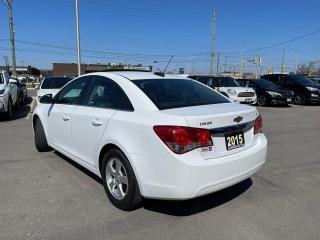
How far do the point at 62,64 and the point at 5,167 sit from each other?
92047 mm

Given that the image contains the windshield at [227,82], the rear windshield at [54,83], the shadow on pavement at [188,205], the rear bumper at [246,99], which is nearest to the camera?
the shadow on pavement at [188,205]

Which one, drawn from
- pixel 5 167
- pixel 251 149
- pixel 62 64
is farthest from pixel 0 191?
pixel 62 64

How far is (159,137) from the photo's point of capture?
3.52 m

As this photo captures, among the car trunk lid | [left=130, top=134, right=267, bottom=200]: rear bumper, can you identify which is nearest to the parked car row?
the car trunk lid

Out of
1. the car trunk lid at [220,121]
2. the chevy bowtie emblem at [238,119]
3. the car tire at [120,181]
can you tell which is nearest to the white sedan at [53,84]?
the car tire at [120,181]

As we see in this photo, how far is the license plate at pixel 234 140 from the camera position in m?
3.79

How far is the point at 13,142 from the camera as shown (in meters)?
7.78

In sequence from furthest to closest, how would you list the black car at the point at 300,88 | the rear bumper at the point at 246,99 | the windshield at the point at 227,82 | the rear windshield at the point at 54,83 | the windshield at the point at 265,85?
the black car at the point at 300,88, the windshield at the point at 265,85, the windshield at the point at 227,82, the rear bumper at the point at 246,99, the rear windshield at the point at 54,83

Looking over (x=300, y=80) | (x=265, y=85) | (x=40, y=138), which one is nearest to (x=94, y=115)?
(x=40, y=138)

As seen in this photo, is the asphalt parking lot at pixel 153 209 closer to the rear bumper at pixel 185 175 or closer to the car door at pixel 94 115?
the rear bumper at pixel 185 175

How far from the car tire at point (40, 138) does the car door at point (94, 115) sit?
171 cm

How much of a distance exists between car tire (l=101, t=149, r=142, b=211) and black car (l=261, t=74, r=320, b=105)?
17.7 m

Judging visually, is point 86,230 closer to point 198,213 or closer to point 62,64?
point 198,213

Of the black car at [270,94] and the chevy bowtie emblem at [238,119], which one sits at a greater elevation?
the chevy bowtie emblem at [238,119]
